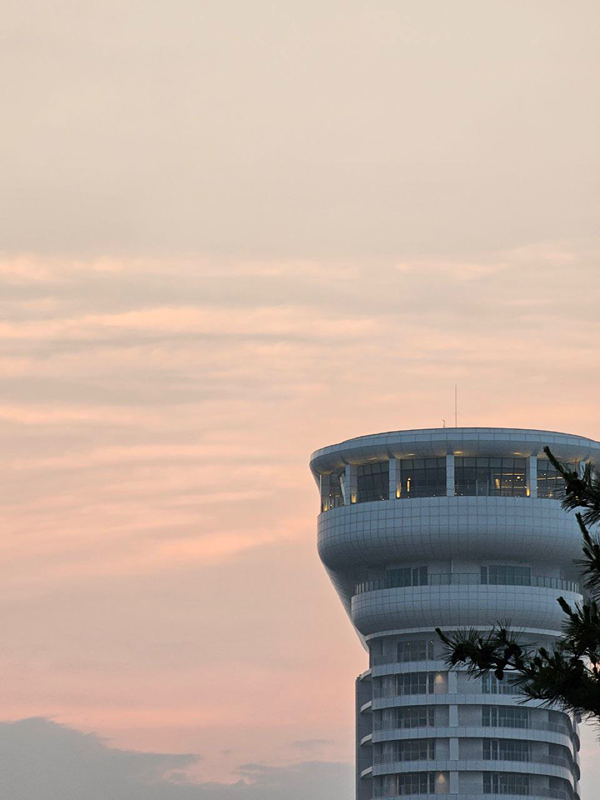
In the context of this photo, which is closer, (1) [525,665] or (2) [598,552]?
(2) [598,552]

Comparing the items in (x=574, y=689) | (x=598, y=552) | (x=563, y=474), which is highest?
(x=563, y=474)

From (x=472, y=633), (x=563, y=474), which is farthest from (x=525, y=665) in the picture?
(x=563, y=474)

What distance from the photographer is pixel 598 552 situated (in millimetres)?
40469

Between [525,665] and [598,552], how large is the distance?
444 centimetres

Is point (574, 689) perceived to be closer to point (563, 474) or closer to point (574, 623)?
point (574, 623)

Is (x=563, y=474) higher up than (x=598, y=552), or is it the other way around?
(x=563, y=474)

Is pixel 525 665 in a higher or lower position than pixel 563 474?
lower

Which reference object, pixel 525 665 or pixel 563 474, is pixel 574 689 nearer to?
pixel 525 665

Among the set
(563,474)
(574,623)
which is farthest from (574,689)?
(563,474)

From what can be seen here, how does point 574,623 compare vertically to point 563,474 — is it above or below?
below

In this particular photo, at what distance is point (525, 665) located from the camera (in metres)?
43.1

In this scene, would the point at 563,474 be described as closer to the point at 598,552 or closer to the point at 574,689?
the point at 598,552

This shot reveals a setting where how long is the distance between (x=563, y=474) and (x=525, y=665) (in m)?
5.20

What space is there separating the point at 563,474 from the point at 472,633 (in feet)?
15.7
